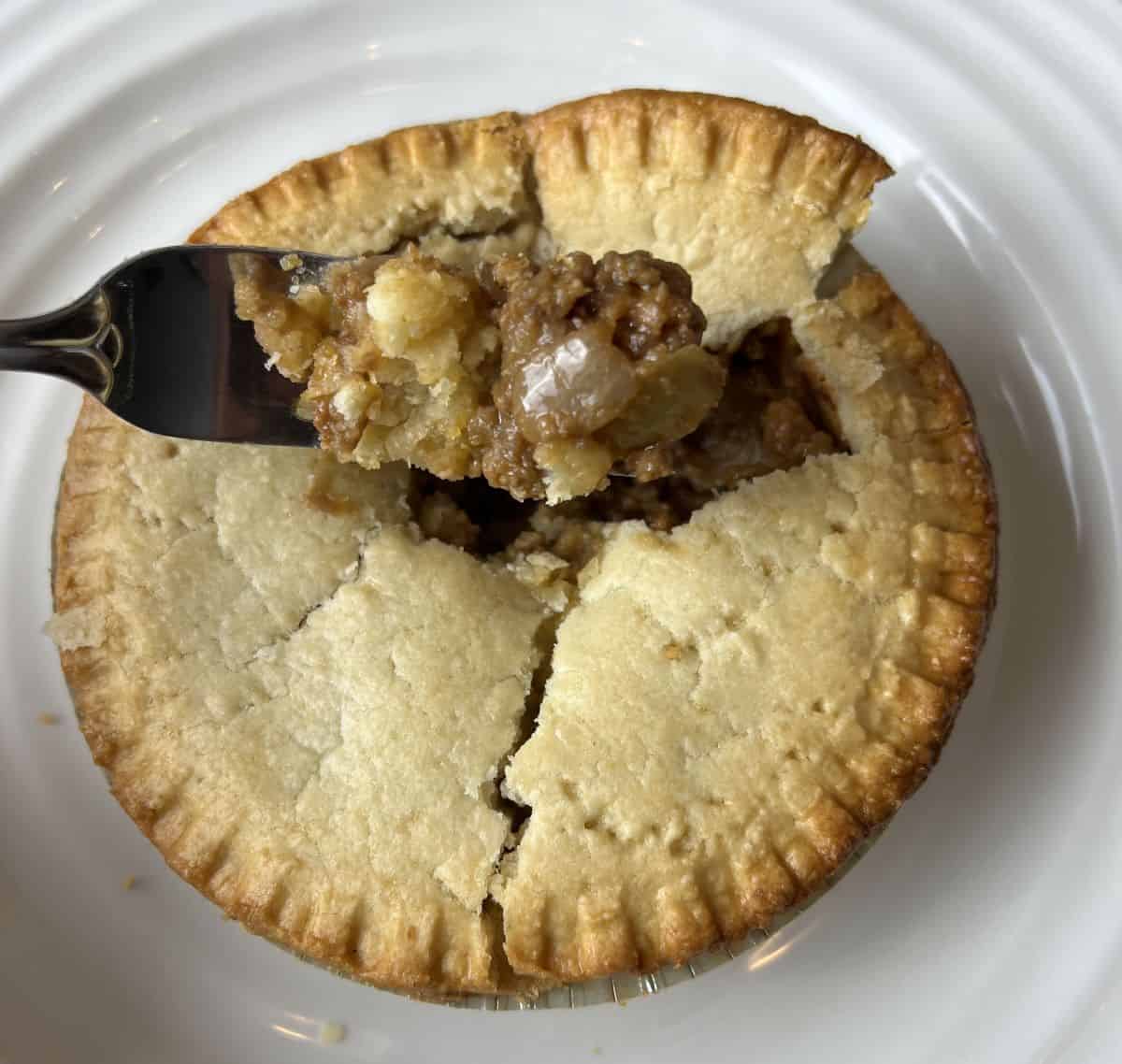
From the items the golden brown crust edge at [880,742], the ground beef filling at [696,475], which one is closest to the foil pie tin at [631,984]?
the golden brown crust edge at [880,742]

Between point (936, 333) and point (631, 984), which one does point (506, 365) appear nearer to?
point (631, 984)

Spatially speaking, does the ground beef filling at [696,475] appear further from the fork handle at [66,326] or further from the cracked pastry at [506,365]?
the fork handle at [66,326]

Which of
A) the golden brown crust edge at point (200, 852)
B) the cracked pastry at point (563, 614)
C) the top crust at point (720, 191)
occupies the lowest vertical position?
the golden brown crust edge at point (200, 852)

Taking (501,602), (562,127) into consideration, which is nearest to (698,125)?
(562,127)

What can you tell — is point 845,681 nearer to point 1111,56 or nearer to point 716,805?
point 716,805

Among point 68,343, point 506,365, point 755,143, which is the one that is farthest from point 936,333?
point 68,343

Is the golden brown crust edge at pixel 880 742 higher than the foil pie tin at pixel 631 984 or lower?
higher
